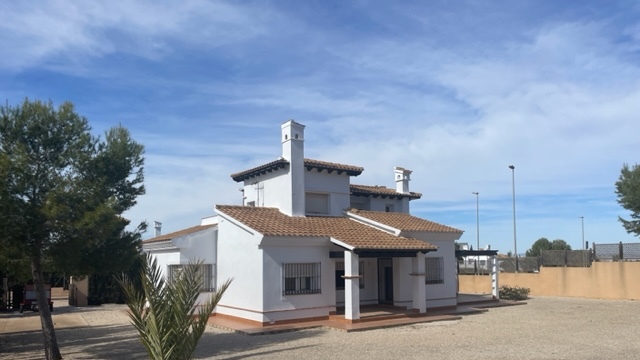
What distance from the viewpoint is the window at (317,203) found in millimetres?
23906

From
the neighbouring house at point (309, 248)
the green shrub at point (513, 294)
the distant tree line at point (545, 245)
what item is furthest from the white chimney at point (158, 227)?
the distant tree line at point (545, 245)

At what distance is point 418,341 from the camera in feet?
51.2

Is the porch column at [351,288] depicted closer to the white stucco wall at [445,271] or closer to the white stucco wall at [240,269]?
the white stucco wall at [240,269]

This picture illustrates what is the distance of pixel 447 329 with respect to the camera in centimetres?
1808

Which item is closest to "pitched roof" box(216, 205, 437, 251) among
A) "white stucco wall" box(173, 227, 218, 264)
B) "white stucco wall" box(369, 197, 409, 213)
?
"white stucco wall" box(173, 227, 218, 264)

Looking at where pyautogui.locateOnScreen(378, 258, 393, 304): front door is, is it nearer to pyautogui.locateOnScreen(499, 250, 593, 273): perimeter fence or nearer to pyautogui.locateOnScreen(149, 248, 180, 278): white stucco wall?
pyautogui.locateOnScreen(149, 248, 180, 278): white stucco wall

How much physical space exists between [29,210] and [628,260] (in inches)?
1083

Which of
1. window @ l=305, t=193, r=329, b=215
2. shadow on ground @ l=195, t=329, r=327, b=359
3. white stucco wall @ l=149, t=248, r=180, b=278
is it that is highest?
window @ l=305, t=193, r=329, b=215

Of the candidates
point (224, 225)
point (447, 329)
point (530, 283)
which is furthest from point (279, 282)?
point (530, 283)

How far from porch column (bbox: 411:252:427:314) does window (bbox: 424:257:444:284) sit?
6.73 feet

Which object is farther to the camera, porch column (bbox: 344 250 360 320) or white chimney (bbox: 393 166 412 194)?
white chimney (bbox: 393 166 412 194)

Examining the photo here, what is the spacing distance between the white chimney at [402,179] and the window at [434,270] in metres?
5.71

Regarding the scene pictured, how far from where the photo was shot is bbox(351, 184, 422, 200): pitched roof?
26516mm

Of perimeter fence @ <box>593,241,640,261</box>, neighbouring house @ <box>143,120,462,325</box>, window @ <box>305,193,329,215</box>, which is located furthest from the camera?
perimeter fence @ <box>593,241,640,261</box>
